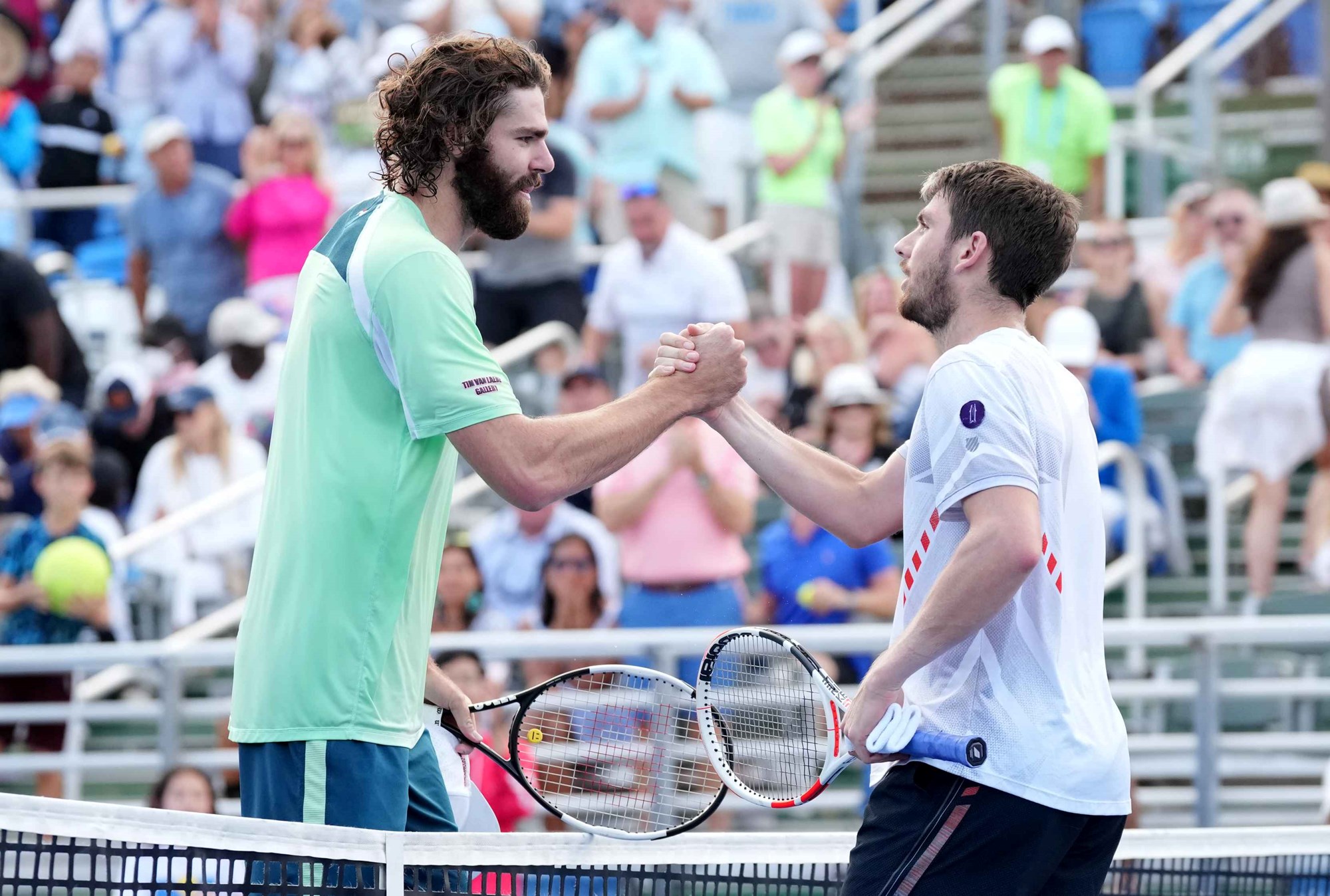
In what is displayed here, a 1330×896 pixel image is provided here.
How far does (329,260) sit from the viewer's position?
3.59 m

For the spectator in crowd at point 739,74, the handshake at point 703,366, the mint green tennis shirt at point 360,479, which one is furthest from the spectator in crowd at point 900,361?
the mint green tennis shirt at point 360,479

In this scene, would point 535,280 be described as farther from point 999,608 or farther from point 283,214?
point 999,608

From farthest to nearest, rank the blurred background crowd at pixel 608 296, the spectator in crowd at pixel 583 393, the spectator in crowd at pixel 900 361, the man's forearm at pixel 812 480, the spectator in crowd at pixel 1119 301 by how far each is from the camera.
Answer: the spectator in crowd at pixel 1119 301
the spectator in crowd at pixel 900 361
the spectator in crowd at pixel 583 393
the blurred background crowd at pixel 608 296
the man's forearm at pixel 812 480

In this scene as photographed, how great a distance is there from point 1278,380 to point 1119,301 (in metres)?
1.76

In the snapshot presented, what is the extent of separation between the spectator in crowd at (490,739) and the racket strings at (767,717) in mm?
2692

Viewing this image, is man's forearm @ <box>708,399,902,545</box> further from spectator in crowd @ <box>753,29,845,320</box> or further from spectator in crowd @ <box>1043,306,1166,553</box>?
spectator in crowd @ <box>753,29,845,320</box>

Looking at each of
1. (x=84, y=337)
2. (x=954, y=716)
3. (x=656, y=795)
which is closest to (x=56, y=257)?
(x=84, y=337)

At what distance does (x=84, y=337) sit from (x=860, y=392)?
21.5 ft

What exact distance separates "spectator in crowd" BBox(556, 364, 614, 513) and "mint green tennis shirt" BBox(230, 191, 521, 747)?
5.67 metres

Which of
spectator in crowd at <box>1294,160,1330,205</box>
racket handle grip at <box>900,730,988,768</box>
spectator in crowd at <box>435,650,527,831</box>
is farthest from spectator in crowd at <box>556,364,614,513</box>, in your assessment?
racket handle grip at <box>900,730,988,768</box>

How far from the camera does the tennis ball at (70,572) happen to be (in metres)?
8.55

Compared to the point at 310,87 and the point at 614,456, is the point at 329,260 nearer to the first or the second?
the point at 614,456

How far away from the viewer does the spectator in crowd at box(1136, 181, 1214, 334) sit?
35.9ft

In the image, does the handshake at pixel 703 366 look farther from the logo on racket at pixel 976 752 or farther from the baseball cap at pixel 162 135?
the baseball cap at pixel 162 135
